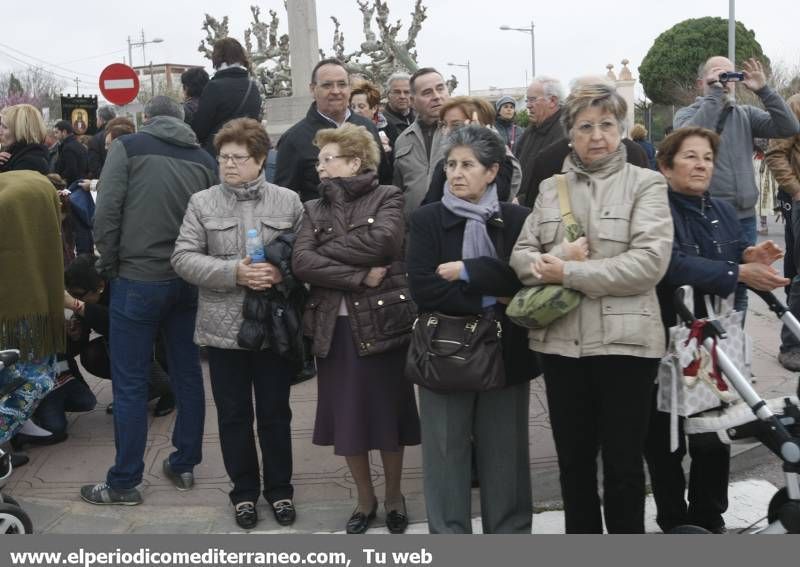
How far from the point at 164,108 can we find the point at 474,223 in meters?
2.01

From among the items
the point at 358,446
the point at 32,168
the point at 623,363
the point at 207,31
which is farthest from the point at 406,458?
the point at 207,31

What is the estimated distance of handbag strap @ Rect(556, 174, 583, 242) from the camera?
3.37 meters

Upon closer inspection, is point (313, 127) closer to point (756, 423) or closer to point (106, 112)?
point (756, 423)

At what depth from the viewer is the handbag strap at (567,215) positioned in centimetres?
337

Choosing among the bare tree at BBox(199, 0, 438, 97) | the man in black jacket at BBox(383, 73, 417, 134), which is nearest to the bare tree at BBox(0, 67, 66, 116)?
the bare tree at BBox(199, 0, 438, 97)

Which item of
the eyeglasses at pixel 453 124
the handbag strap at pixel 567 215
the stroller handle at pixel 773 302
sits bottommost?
the stroller handle at pixel 773 302

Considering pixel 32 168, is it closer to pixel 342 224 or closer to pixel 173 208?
pixel 173 208

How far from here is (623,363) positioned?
10.8 feet

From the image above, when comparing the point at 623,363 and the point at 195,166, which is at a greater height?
the point at 195,166

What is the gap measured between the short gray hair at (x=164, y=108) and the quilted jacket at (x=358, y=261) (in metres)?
1.18

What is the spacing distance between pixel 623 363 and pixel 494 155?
1.00 metres

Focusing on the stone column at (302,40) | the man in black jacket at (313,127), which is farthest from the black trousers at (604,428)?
the stone column at (302,40)

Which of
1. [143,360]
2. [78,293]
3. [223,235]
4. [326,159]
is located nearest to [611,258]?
[326,159]

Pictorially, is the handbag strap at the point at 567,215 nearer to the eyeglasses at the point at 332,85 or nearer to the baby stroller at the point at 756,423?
the baby stroller at the point at 756,423
